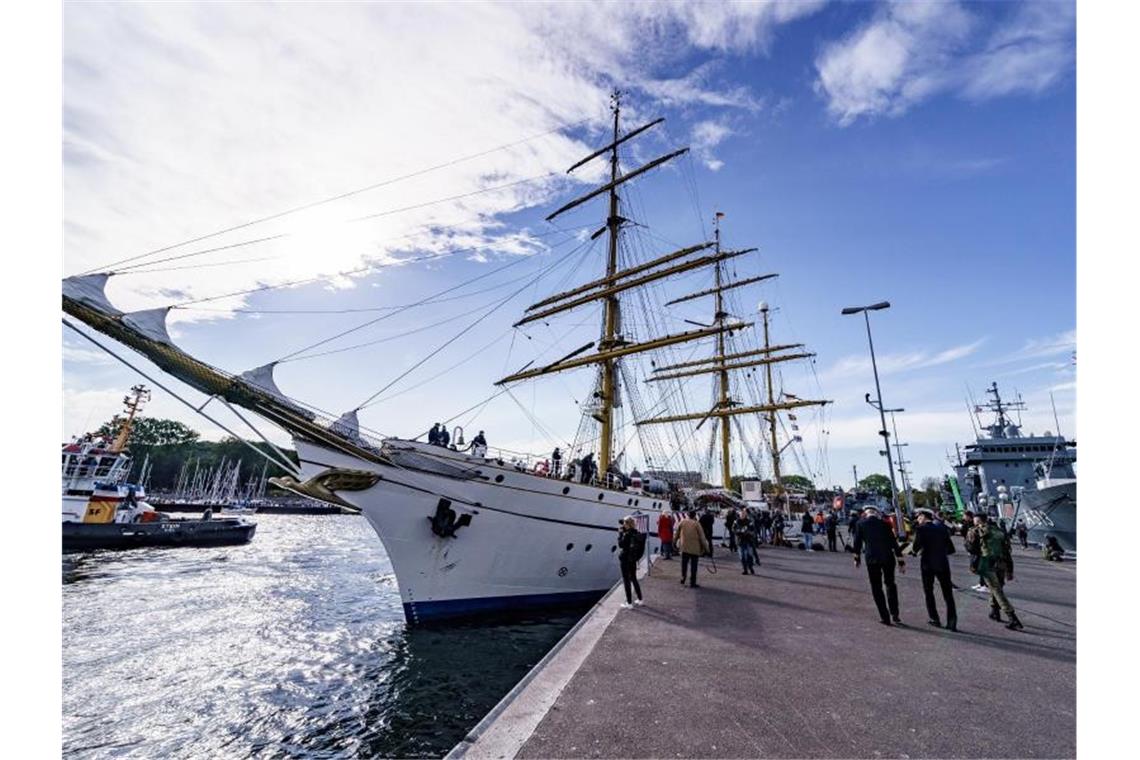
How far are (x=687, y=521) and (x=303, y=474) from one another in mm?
9166

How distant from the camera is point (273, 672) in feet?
31.4

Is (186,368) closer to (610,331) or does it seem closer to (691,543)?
(691,543)

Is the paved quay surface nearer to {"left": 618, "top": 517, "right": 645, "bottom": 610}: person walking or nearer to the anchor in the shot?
{"left": 618, "top": 517, "right": 645, "bottom": 610}: person walking

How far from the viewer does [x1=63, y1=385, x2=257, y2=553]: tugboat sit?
31.1 metres

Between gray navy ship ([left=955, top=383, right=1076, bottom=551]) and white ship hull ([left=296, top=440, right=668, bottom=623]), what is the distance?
23.0m

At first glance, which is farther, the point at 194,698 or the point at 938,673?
the point at 194,698

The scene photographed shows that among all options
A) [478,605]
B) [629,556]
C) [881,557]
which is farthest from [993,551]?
[478,605]

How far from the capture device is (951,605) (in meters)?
6.45

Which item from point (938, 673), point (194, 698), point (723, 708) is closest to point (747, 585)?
point (938, 673)

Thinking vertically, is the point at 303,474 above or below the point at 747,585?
above

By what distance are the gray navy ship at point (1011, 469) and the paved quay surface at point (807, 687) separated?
23523mm

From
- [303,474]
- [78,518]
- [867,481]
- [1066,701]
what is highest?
[303,474]

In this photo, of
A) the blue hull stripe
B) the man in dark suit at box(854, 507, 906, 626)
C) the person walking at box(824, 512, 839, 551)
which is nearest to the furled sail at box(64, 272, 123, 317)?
the blue hull stripe

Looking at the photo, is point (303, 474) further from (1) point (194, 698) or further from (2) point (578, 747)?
(2) point (578, 747)
